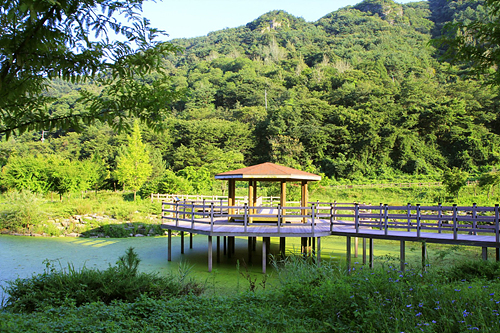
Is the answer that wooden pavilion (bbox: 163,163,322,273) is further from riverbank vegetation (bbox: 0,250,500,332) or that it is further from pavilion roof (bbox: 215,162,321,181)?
riverbank vegetation (bbox: 0,250,500,332)

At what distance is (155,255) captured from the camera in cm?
1466

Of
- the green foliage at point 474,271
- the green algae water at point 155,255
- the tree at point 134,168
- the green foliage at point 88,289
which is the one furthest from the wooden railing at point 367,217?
the tree at point 134,168

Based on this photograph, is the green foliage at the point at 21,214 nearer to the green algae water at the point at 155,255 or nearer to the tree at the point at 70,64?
the green algae water at the point at 155,255

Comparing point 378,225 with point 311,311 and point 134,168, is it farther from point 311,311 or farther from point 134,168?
point 134,168

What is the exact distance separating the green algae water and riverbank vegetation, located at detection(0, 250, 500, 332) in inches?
110

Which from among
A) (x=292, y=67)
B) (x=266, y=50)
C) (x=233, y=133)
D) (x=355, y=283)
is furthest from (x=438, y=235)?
(x=266, y=50)

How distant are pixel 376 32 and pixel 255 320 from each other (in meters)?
109

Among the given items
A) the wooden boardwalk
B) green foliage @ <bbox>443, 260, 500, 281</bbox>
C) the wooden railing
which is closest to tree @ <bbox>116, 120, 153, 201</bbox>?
the wooden railing

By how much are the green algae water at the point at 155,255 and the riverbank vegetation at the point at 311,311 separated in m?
2.80

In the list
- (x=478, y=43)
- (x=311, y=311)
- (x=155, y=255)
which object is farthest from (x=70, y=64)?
(x=155, y=255)

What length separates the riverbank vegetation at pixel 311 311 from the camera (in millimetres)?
4914

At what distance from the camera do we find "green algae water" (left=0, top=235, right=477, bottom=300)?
11.1 m

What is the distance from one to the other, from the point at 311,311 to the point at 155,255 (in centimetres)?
1007

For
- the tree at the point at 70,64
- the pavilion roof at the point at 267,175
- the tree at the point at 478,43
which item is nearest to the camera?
the tree at the point at 70,64
